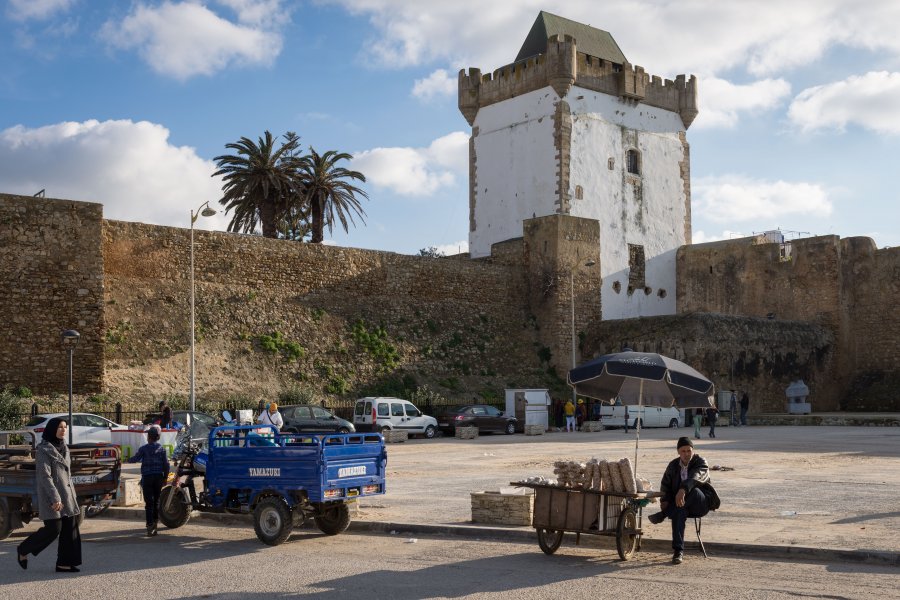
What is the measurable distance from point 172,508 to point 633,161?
37.6 metres

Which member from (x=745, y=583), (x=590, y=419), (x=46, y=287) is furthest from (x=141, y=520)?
(x=590, y=419)

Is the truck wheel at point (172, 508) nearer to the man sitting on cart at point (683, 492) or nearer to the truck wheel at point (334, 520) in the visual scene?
the truck wheel at point (334, 520)

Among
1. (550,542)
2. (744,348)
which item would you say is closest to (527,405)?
(744,348)

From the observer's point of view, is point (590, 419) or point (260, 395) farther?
point (590, 419)

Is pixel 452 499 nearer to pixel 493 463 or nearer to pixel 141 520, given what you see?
pixel 141 520

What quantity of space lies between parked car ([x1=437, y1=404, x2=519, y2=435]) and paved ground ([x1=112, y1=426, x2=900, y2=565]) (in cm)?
257

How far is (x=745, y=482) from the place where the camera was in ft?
51.3

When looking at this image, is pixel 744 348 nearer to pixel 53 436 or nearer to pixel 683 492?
pixel 683 492

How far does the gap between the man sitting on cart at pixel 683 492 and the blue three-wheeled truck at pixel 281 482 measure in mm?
3490

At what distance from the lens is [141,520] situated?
44.4 ft

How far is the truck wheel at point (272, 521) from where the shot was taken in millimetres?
10891

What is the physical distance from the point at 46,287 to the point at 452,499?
16982mm

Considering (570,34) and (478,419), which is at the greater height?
(570,34)

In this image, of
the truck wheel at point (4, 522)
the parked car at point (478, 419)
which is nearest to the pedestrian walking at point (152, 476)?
the truck wheel at point (4, 522)
